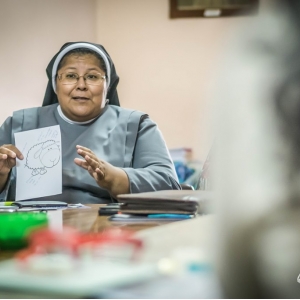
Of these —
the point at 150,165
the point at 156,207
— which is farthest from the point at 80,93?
the point at 156,207

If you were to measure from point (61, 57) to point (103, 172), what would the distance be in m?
0.67

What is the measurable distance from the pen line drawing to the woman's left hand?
0.20 meters

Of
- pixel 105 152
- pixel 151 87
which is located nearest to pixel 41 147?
pixel 105 152

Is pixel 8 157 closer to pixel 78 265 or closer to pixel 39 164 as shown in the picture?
pixel 39 164

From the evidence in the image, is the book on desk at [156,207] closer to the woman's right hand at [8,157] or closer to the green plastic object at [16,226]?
the green plastic object at [16,226]

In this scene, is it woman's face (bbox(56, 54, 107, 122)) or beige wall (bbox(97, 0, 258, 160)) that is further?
beige wall (bbox(97, 0, 258, 160))

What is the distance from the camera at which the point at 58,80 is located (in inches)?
78.7

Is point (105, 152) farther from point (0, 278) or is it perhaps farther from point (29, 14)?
point (29, 14)

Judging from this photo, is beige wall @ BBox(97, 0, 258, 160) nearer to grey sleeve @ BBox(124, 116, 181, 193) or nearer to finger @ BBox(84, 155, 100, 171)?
grey sleeve @ BBox(124, 116, 181, 193)

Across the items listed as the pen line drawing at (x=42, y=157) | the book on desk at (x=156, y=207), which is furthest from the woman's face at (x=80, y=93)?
the book on desk at (x=156, y=207)

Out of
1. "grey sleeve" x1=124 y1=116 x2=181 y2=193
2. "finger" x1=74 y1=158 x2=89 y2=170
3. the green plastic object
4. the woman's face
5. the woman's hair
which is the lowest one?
"grey sleeve" x1=124 y1=116 x2=181 y2=193

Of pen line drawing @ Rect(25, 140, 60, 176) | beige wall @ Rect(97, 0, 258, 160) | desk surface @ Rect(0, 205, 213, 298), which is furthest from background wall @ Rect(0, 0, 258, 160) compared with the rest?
desk surface @ Rect(0, 205, 213, 298)

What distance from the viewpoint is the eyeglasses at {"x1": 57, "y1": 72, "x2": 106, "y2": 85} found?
1978 mm

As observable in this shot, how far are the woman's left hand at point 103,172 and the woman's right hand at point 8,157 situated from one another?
196mm
